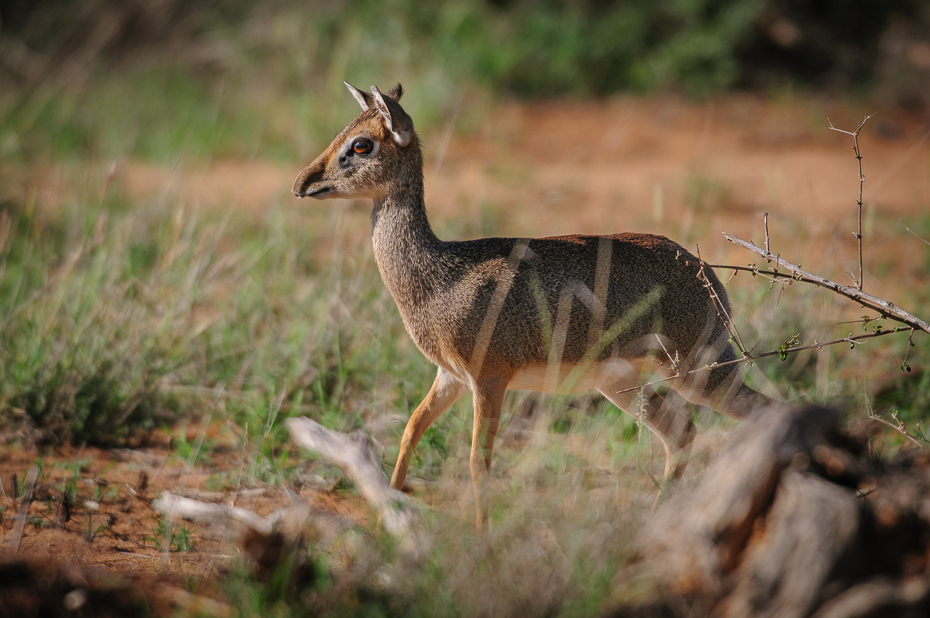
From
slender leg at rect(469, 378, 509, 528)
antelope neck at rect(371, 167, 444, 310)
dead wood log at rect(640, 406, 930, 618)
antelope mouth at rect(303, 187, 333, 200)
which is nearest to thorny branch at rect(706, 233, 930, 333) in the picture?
dead wood log at rect(640, 406, 930, 618)

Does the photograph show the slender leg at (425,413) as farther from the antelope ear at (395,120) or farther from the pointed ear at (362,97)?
the pointed ear at (362,97)

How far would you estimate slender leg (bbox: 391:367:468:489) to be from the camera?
12.6 feet

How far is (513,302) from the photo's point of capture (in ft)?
12.2

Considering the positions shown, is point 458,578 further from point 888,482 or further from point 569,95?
point 569,95

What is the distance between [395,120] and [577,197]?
4.31 m

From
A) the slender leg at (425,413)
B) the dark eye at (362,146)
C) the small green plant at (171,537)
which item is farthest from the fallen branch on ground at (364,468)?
the dark eye at (362,146)

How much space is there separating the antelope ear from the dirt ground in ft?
4.19

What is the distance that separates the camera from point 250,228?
7105 mm

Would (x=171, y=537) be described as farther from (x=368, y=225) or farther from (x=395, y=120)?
(x=368, y=225)

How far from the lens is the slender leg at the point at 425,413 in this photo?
385cm

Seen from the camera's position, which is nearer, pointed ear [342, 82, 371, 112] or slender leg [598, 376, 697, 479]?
pointed ear [342, 82, 371, 112]

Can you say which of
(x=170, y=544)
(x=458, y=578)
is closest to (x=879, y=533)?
(x=458, y=578)

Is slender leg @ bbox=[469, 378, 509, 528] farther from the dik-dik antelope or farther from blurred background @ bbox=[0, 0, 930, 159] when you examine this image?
blurred background @ bbox=[0, 0, 930, 159]

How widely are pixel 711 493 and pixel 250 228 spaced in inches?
217
